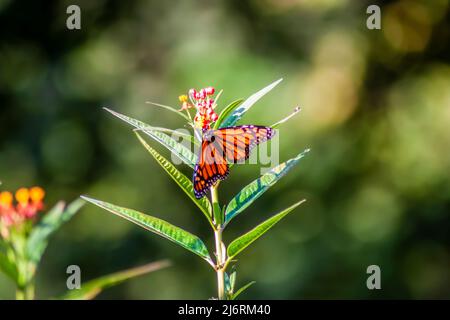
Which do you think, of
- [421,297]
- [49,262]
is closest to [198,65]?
[49,262]

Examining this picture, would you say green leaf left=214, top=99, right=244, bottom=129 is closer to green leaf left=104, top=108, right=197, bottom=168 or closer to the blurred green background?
green leaf left=104, top=108, right=197, bottom=168

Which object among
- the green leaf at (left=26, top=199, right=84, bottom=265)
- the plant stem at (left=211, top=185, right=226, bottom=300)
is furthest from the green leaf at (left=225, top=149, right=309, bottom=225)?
the green leaf at (left=26, top=199, right=84, bottom=265)

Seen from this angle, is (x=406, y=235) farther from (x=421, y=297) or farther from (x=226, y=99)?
(x=226, y=99)

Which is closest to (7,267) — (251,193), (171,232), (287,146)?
(171,232)

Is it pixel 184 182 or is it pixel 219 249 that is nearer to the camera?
pixel 219 249

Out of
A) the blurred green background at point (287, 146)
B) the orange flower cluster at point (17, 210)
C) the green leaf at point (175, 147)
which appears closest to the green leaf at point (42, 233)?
the orange flower cluster at point (17, 210)

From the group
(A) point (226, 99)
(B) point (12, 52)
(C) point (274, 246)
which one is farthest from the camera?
(B) point (12, 52)

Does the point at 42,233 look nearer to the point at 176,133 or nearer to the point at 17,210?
the point at 17,210
